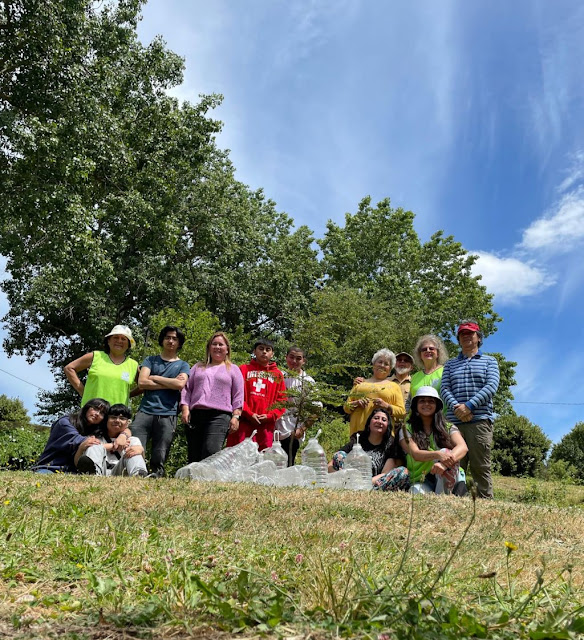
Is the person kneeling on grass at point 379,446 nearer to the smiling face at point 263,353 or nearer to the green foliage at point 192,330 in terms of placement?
the smiling face at point 263,353

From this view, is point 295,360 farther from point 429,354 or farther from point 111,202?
point 111,202

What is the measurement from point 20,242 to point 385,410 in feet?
37.5

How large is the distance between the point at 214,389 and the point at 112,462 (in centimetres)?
145

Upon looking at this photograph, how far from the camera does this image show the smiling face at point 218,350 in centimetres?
725

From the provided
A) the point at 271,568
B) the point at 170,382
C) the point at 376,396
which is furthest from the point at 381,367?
the point at 271,568

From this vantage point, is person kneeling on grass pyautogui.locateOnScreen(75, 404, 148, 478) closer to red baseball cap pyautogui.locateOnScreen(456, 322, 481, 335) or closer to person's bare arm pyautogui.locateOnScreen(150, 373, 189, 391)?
person's bare arm pyautogui.locateOnScreen(150, 373, 189, 391)

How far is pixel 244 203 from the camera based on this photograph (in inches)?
1043

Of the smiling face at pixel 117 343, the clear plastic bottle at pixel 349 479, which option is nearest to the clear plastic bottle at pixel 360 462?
the clear plastic bottle at pixel 349 479

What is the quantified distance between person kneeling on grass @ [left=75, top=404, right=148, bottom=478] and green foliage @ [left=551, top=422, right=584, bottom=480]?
109 feet

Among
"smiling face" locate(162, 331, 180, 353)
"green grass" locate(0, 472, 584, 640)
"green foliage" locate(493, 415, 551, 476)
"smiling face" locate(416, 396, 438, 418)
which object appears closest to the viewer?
"green grass" locate(0, 472, 584, 640)

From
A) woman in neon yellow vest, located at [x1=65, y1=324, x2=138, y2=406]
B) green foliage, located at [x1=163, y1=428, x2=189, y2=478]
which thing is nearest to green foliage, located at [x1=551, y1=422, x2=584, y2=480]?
green foliage, located at [x1=163, y1=428, x2=189, y2=478]

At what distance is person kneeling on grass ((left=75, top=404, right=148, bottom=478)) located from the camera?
21.6 feet

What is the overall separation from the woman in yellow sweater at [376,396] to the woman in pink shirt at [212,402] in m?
1.43

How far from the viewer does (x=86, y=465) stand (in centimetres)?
660
